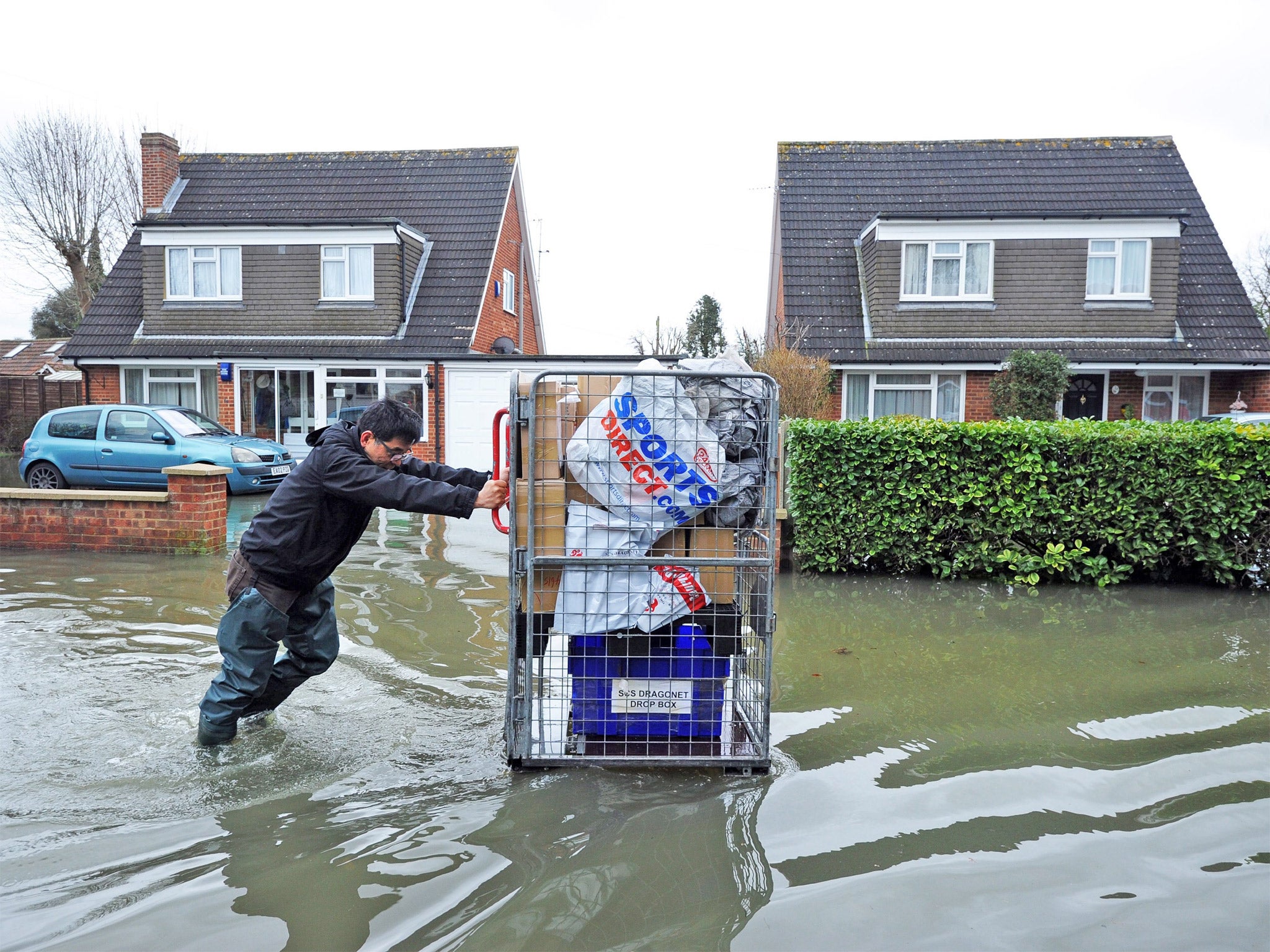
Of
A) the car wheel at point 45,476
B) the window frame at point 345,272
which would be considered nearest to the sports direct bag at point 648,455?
the car wheel at point 45,476

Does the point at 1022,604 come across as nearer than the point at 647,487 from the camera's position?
No

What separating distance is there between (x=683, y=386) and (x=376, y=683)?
273 cm

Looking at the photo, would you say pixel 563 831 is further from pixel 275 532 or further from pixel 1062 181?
pixel 1062 181

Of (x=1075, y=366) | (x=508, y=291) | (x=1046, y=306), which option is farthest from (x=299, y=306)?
(x=1075, y=366)

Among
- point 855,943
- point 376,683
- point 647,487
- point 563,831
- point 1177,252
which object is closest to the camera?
point 855,943

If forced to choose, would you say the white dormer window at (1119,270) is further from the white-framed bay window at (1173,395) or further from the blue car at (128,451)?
the blue car at (128,451)

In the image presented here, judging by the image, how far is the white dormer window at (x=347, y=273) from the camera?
1983cm

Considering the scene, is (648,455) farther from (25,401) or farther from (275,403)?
(25,401)

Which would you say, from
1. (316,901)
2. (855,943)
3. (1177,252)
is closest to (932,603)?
Answer: (855,943)

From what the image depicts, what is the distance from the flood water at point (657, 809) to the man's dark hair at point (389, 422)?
144 cm

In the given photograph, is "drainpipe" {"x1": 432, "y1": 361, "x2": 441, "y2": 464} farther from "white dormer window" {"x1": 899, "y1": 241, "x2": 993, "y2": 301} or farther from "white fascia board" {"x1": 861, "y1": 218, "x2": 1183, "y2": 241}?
"white dormer window" {"x1": 899, "y1": 241, "x2": 993, "y2": 301}

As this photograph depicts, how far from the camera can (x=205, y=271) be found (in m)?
20.2

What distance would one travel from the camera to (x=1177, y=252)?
18.3m

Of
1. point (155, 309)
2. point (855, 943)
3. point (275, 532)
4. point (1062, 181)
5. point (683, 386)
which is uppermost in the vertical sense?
point (1062, 181)
